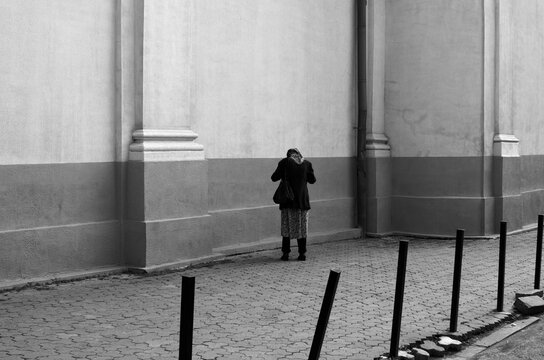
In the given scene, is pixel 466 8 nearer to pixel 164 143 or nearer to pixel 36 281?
pixel 164 143

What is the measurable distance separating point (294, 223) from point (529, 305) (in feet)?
13.9

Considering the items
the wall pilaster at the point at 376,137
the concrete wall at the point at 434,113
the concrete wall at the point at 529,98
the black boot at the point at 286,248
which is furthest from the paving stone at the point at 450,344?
the concrete wall at the point at 529,98

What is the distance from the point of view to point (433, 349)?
6973 mm

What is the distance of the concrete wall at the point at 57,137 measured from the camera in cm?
951

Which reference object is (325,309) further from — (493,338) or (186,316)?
(493,338)

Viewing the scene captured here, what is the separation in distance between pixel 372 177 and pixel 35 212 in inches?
335

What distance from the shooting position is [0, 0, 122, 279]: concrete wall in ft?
31.2

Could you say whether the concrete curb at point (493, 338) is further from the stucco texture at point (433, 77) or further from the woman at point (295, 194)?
the stucco texture at point (433, 77)

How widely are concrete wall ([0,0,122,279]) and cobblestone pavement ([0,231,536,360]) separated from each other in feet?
1.80

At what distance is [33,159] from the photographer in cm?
980

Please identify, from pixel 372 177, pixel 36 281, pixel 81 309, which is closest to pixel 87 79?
pixel 36 281

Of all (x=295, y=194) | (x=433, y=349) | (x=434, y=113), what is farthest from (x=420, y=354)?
(x=434, y=113)

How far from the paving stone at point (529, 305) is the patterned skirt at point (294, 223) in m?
3.92

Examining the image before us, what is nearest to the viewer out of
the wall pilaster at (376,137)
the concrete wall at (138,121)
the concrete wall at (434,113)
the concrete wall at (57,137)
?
the concrete wall at (57,137)
